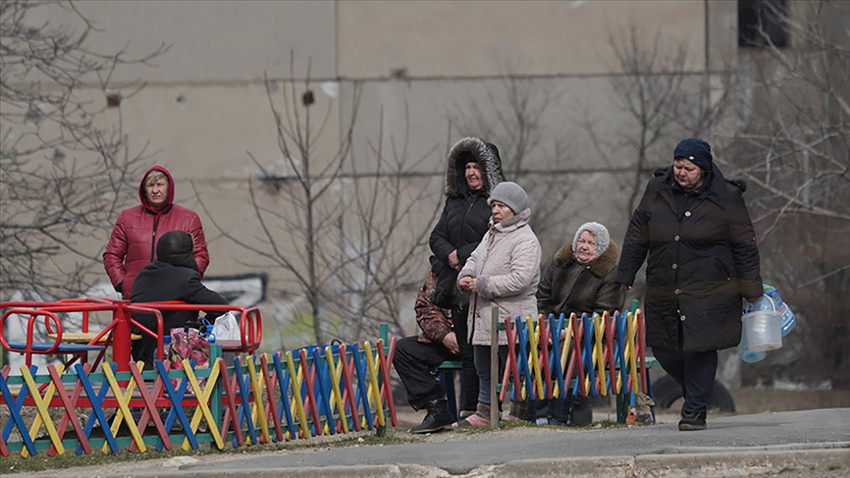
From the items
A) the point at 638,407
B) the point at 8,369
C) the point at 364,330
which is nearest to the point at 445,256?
the point at 638,407

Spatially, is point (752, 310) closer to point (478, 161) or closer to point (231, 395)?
point (478, 161)

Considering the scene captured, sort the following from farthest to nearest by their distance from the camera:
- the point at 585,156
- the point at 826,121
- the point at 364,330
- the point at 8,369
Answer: the point at 585,156
the point at 826,121
the point at 364,330
the point at 8,369

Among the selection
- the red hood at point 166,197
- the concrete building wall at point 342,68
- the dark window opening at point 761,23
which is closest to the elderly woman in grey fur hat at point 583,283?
the red hood at point 166,197

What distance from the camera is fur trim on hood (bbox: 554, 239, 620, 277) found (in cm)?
1073

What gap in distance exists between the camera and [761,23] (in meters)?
27.1

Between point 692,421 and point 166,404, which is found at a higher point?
point 166,404

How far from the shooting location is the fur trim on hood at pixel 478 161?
1055 cm

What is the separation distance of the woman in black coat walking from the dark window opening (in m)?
18.9

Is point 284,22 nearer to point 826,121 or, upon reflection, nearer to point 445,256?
point 826,121

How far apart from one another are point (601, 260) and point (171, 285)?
308cm

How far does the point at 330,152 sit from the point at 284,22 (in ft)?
8.24

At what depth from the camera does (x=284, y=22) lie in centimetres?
2705

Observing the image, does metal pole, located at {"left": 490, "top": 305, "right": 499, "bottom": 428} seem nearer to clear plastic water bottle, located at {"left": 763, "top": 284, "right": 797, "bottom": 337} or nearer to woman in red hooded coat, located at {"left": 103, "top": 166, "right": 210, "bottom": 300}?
clear plastic water bottle, located at {"left": 763, "top": 284, "right": 797, "bottom": 337}

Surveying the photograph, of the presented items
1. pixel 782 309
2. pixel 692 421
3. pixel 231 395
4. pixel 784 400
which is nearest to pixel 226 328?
pixel 231 395
